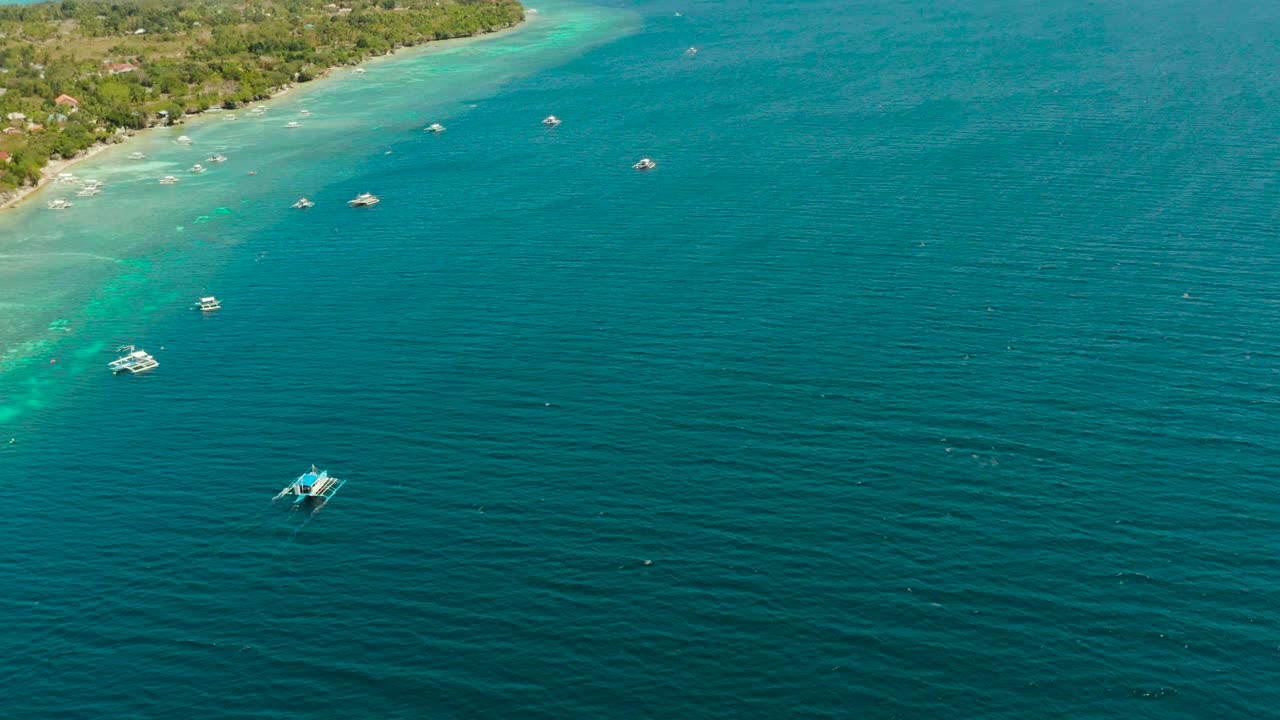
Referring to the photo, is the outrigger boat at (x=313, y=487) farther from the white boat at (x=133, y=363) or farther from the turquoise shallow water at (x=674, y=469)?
the white boat at (x=133, y=363)

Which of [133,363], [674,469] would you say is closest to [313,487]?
[674,469]

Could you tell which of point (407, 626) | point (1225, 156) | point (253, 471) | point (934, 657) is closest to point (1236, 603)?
point (934, 657)

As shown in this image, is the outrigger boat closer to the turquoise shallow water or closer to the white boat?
the turquoise shallow water

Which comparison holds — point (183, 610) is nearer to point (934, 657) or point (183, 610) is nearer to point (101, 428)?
point (101, 428)

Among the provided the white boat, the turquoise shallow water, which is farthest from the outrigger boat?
the white boat

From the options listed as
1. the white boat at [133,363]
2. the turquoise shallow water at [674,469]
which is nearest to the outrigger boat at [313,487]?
the turquoise shallow water at [674,469]

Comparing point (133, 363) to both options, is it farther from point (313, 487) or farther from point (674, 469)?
point (674, 469)
